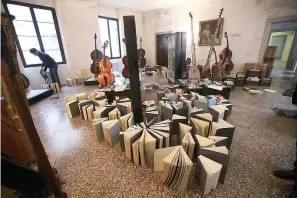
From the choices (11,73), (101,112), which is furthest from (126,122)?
(11,73)

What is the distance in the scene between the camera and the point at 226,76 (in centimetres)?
413

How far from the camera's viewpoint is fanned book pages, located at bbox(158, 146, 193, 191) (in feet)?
3.49

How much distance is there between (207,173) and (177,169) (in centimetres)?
21

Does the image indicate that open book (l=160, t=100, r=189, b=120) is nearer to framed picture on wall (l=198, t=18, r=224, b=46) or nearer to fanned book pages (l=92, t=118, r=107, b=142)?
fanned book pages (l=92, t=118, r=107, b=142)

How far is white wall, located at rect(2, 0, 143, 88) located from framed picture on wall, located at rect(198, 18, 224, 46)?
3954 mm

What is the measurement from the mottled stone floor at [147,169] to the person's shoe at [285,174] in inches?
1.5

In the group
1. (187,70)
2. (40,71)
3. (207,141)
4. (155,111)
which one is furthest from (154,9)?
(207,141)

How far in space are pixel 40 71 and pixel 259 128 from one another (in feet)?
17.7

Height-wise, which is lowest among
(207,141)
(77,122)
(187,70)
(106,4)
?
(77,122)

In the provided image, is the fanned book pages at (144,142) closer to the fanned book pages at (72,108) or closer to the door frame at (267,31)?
the fanned book pages at (72,108)

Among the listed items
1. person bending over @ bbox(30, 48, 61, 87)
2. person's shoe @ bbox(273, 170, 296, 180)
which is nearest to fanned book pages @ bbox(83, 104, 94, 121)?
person's shoe @ bbox(273, 170, 296, 180)

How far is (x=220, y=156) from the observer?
112cm

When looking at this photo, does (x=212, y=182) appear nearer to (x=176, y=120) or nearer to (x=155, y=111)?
(x=176, y=120)

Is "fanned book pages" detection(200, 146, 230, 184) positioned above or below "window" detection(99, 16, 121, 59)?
below
